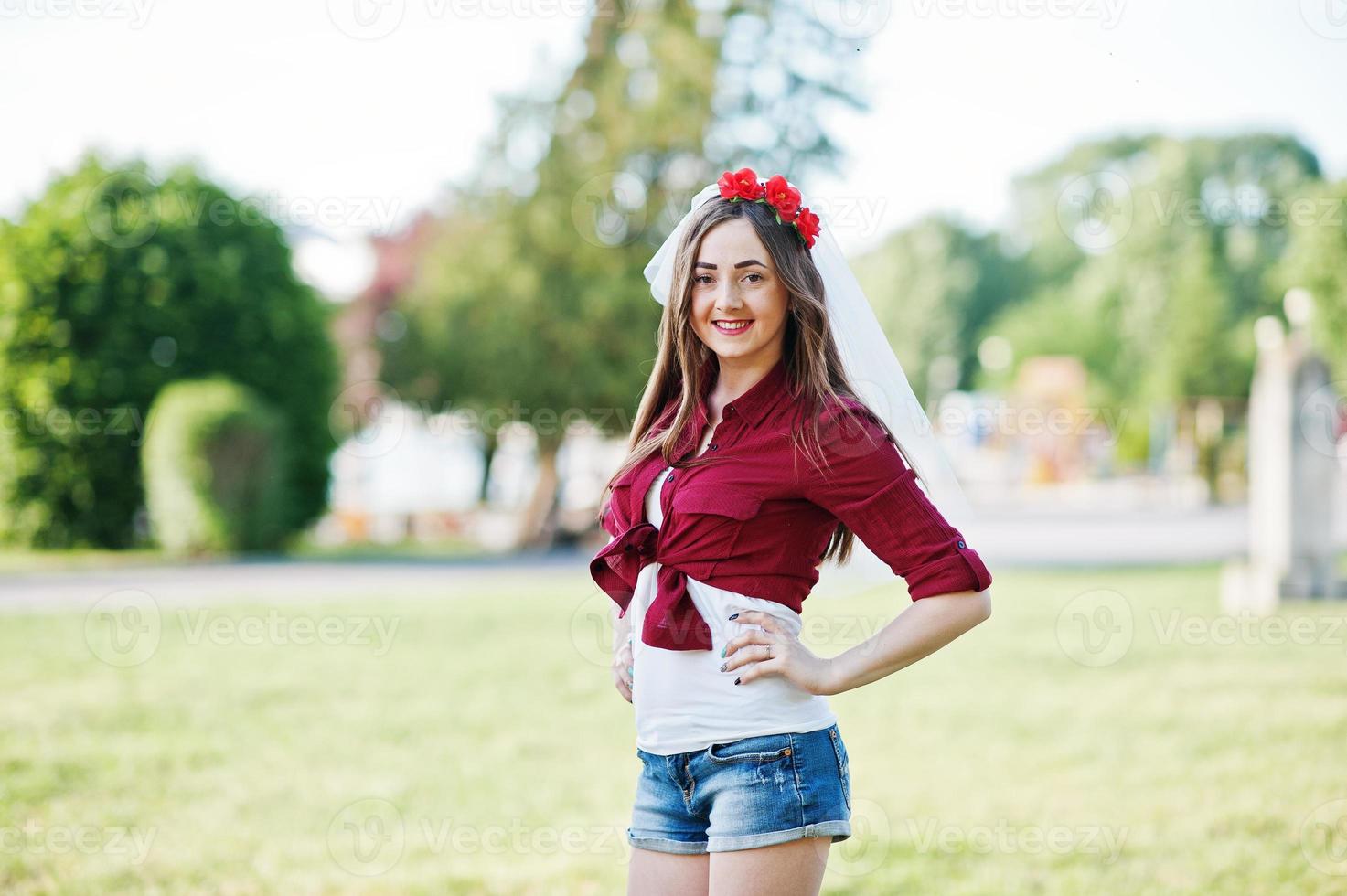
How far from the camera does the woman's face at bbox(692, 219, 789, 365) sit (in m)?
2.27

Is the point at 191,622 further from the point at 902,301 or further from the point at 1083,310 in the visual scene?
the point at 902,301

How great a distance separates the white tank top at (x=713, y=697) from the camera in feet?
7.00

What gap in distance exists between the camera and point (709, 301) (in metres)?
2.31

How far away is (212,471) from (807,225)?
53.2 feet

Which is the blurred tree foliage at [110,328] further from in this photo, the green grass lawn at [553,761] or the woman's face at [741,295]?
the woman's face at [741,295]

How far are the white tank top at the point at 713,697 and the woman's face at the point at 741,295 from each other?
37 centimetres

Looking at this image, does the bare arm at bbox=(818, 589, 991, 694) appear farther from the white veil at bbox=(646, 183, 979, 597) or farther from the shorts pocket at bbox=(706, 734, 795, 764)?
the white veil at bbox=(646, 183, 979, 597)

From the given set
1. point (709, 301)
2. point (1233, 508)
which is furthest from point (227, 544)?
point (1233, 508)

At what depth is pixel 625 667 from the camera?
2516 millimetres

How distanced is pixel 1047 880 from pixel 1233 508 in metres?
32.5
